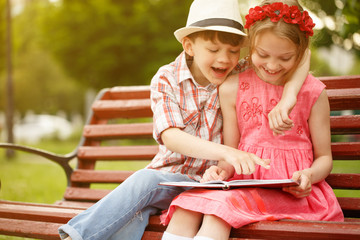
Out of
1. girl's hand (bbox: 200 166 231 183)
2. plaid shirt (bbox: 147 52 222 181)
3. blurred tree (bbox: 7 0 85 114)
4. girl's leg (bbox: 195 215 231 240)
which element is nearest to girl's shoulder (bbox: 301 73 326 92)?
plaid shirt (bbox: 147 52 222 181)

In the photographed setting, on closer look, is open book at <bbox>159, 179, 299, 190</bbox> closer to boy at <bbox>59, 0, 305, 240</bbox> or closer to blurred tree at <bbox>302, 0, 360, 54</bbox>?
boy at <bbox>59, 0, 305, 240</bbox>

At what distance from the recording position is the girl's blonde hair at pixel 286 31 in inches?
88.1

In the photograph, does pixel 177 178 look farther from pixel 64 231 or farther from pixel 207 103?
pixel 64 231

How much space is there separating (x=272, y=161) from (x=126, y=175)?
1.15 metres

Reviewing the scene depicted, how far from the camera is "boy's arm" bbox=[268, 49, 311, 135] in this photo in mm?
2133

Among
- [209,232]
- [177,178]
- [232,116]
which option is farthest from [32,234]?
[232,116]

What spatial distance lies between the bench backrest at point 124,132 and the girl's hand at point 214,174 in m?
0.72

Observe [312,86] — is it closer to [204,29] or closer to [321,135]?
[321,135]

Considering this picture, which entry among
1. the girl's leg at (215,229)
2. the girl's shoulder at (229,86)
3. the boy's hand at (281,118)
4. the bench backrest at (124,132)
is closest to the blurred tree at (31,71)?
the bench backrest at (124,132)

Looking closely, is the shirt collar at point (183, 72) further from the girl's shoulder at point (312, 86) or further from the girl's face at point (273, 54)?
the girl's shoulder at point (312, 86)

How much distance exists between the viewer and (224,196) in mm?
2008

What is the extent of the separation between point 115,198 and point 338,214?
42.7 inches

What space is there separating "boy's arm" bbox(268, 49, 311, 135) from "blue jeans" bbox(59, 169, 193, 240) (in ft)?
2.10

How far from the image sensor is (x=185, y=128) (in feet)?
8.34
